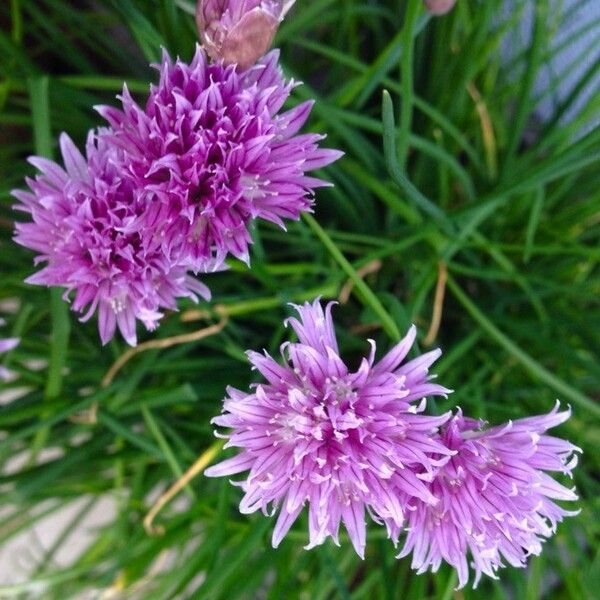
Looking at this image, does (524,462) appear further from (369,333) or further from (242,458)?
(369,333)

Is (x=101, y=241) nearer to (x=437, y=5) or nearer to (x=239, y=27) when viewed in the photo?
(x=239, y=27)

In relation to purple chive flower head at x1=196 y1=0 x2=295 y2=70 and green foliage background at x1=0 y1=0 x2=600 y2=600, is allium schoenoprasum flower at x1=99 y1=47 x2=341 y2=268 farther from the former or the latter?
green foliage background at x1=0 y1=0 x2=600 y2=600

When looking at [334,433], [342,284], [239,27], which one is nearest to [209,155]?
[239,27]

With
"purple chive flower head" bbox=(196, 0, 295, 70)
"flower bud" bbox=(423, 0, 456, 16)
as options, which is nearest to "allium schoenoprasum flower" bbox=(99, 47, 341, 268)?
"purple chive flower head" bbox=(196, 0, 295, 70)

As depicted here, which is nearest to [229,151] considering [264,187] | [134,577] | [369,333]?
[264,187]

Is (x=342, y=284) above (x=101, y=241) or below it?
below
